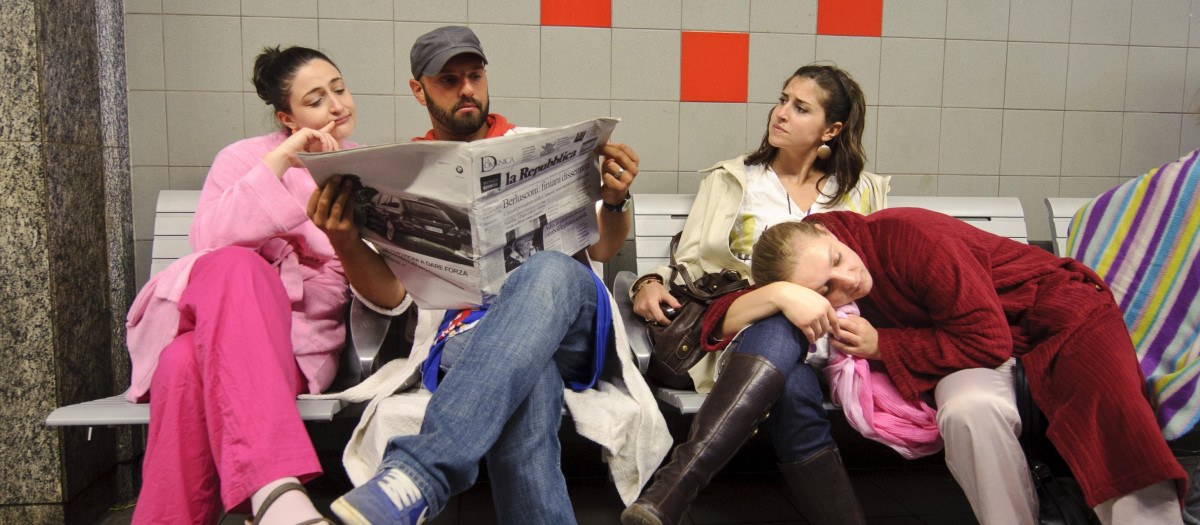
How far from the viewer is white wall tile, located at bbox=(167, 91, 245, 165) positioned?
2.54 meters

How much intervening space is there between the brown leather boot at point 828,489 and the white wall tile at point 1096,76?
204 cm

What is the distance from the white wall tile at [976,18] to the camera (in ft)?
9.27

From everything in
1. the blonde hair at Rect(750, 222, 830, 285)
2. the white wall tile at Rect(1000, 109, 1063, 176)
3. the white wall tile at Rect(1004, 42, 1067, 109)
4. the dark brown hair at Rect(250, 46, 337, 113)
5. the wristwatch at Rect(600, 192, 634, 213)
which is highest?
the white wall tile at Rect(1004, 42, 1067, 109)

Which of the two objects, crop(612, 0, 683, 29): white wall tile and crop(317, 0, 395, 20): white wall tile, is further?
crop(612, 0, 683, 29): white wall tile

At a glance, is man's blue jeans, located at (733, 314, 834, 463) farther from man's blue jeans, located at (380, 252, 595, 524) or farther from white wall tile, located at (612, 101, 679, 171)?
white wall tile, located at (612, 101, 679, 171)

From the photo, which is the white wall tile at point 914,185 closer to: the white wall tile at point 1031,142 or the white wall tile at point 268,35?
the white wall tile at point 1031,142

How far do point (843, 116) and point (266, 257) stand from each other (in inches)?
67.9

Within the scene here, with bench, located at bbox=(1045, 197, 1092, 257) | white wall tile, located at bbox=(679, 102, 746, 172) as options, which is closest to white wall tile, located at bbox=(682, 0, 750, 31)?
white wall tile, located at bbox=(679, 102, 746, 172)

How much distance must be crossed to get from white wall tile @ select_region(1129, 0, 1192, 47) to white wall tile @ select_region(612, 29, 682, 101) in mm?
1766

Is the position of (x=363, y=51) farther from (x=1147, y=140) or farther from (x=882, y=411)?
(x=1147, y=140)

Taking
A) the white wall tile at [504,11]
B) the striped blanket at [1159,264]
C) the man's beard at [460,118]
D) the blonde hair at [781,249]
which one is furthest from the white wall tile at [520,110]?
the striped blanket at [1159,264]

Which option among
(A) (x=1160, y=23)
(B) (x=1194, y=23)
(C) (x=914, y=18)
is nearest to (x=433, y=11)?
(C) (x=914, y=18)

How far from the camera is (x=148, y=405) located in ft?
5.98

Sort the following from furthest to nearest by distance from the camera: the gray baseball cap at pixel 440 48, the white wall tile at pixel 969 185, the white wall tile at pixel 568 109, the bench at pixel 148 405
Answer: the white wall tile at pixel 969 185 < the white wall tile at pixel 568 109 < the gray baseball cap at pixel 440 48 < the bench at pixel 148 405
